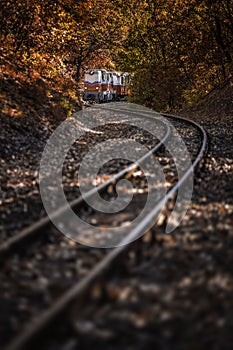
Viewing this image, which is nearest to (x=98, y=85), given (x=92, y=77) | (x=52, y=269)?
(x=92, y=77)

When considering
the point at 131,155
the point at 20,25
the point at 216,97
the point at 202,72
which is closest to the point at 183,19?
the point at 202,72

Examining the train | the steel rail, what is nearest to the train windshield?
the train

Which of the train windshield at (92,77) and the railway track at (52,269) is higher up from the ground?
the train windshield at (92,77)

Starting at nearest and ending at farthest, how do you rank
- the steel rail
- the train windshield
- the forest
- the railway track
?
the railway track → the steel rail → the forest → the train windshield

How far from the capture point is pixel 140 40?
36562 mm

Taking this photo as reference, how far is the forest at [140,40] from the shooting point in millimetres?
20031

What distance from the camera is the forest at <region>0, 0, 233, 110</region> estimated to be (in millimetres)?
20031

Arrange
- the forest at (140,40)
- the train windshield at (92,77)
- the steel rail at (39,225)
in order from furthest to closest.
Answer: the train windshield at (92,77)
the forest at (140,40)
the steel rail at (39,225)

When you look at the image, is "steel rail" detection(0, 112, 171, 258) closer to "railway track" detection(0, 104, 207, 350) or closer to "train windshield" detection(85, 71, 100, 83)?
"railway track" detection(0, 104, 207, 350)

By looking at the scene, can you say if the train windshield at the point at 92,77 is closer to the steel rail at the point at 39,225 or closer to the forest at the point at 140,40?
the forest at the point at 140,40

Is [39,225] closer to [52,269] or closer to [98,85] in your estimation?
[52,269]

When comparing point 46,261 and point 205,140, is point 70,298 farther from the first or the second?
point 205,140

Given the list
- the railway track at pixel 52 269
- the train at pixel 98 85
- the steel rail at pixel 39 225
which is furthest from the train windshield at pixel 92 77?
the railway track at pixel 52 269

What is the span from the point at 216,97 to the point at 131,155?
15.5 meters
